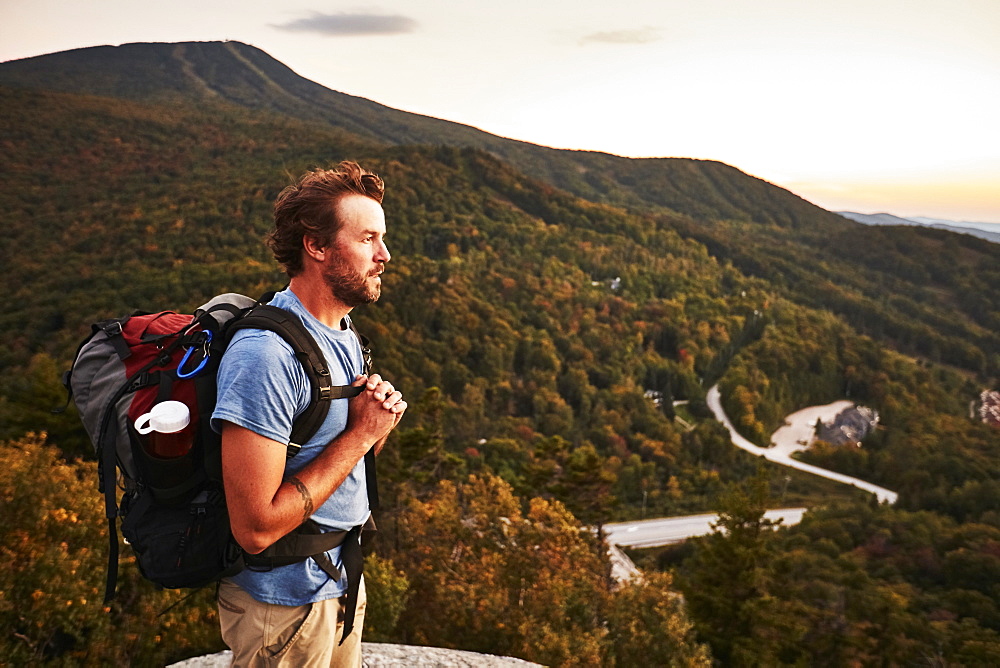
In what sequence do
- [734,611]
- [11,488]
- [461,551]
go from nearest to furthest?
[11,488] < [461,551] < [734,611]

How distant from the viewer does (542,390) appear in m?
84.6

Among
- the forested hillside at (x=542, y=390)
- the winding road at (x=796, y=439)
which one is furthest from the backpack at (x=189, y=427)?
the winding road at (x=796, y=439)

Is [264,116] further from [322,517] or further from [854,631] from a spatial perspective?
[322,517]

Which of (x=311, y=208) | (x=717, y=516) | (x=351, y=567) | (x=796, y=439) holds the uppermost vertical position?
(x=311, y=208)

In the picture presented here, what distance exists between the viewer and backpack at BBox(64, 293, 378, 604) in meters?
1.98

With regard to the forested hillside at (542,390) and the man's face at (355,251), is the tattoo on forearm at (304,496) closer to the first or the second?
the man's face at (355,251)

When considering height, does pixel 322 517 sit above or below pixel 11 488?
above

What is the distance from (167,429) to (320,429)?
460 millimetres

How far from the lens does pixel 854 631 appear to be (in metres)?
27.1

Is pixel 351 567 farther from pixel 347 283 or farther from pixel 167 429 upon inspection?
pixel 347 283

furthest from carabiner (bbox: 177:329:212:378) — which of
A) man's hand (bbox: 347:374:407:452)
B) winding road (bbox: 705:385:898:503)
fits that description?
winding road (bbox: 705:385:898:503)

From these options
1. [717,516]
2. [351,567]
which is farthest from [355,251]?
[717,516]

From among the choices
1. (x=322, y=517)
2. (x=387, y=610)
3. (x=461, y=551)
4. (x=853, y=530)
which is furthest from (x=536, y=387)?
(x=322, y=517)

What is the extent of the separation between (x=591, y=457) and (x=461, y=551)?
13382 millimetres
